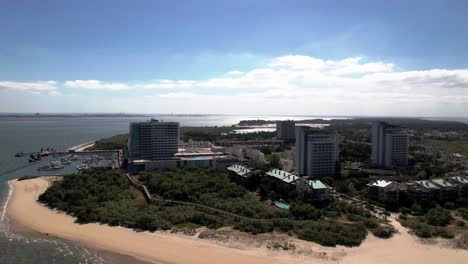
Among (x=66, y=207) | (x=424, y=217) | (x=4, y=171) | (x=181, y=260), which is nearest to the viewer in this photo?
(x=181, y=260)

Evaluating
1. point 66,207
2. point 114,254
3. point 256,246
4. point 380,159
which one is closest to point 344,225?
point 256,246

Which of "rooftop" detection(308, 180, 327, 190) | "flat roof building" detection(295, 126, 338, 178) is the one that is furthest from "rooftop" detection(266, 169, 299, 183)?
"flat roof building" detection(295, 126, 338, 178)

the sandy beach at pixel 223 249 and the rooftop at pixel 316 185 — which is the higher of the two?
the rooftop at pixel 316 185

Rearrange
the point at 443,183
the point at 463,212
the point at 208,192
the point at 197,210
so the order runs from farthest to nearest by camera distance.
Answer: the point at 208,192, the point at 443,183, the point at 463,212, the point at 197,210

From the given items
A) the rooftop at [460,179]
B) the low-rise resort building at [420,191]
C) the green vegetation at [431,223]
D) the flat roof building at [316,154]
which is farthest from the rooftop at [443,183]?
the flat roof building at [316,154]

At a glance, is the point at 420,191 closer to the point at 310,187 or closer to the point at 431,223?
the point at 431,223

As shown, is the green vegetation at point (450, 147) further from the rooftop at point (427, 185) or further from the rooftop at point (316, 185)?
the rooftop at point (316, 185)

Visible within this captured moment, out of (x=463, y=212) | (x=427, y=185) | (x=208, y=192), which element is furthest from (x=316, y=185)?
(x=463, y=212)

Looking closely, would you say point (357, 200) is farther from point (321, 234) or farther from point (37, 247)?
point (37, 247)

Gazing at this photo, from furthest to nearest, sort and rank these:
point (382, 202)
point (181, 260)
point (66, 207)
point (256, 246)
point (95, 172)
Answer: point (95, 172)
point (382, 202)
point (66, 207)
point (256, 246)
point (181, 260)
